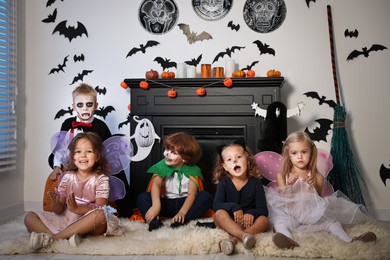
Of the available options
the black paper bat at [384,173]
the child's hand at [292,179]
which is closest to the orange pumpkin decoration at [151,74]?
the child's hand at [292,179]

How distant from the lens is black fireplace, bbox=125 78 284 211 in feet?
Result: 10.4

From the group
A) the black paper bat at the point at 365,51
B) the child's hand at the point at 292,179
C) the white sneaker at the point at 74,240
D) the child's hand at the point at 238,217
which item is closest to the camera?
the white sneaker at the point at 74,240

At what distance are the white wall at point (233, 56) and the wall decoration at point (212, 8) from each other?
4 centimetres

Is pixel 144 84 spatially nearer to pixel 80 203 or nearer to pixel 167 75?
pixel 167 75

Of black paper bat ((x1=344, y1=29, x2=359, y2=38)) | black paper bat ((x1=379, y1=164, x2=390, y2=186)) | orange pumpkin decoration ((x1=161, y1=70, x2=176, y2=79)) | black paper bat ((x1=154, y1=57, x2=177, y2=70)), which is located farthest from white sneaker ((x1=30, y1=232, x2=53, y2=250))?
black paper bat ((x1=344, y1=29, x2=359, y2=38))

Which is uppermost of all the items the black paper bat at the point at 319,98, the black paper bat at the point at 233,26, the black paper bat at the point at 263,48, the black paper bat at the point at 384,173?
the black paper bat at the point at 233,26

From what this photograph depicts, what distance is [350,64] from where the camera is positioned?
128 inches

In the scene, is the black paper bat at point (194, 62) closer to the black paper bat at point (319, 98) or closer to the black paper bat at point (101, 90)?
the black paper bat at point (101, 90)

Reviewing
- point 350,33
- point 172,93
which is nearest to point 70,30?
point 172,93

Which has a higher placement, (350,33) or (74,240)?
(350,33)

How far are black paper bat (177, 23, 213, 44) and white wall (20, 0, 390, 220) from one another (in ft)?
0.12

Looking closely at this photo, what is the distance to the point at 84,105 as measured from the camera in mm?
2955

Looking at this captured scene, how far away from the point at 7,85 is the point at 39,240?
5.37 ft

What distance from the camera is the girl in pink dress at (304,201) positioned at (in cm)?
235
